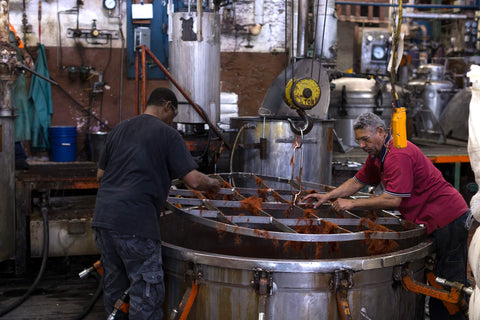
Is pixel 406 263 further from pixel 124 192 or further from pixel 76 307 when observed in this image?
pixel 76 307

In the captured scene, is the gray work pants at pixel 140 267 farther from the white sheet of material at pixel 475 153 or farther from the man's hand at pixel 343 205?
the white sheet of material at pixel 475 153

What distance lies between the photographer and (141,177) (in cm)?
331

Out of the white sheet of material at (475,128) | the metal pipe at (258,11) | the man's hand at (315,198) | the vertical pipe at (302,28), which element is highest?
the metal pipe at (258,11)

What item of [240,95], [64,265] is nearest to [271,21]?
[240,95]

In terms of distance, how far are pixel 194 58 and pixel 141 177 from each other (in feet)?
9.68

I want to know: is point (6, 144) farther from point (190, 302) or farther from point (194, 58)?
point (190, 302)

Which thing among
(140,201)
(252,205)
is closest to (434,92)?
(252,205)

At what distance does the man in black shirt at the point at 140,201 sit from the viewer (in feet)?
10.8

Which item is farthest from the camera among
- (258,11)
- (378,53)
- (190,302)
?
(378,53)

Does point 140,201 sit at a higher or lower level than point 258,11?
lower

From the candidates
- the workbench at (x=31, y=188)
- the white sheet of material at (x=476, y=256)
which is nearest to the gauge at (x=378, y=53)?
the workbench at (x=31, y=188)

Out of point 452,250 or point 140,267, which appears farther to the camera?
point 452,250

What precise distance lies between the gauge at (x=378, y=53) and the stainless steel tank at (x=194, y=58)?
6.93m

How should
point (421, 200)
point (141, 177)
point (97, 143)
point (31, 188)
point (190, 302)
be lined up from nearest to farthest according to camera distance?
point (190, 302) → point (141, 177) → point (421, 200) → point (31, 188) → point (97, 143)
